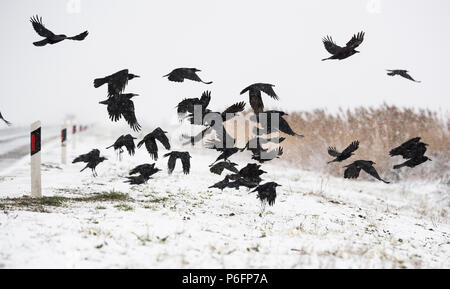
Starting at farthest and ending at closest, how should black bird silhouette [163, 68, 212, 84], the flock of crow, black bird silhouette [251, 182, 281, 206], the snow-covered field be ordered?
black bird silhouette [163, 68, 212, 84], the flock of crow, black bird silhouette [251, 182, 281, 206], the snow-covered field

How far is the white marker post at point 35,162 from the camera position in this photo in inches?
178

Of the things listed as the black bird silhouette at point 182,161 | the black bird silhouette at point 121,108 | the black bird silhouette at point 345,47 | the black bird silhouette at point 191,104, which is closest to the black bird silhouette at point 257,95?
the black bird silhouette at point 191,104

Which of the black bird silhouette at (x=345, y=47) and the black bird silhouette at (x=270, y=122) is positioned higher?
the black bird silhouette at (x=345, y=47)

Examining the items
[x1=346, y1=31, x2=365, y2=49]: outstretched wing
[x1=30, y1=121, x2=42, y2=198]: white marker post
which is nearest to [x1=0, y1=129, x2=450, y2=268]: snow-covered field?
[x1=30, y1=121, x2=42, y2=198]: white marker post

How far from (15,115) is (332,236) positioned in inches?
3465

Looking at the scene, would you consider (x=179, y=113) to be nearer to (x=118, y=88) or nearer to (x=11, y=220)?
(x=118, y=88)

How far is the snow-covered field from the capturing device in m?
2.44

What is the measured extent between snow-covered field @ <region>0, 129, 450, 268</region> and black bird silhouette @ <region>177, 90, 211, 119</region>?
1.15 meters

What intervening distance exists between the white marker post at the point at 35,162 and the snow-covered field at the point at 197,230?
10.0 inches

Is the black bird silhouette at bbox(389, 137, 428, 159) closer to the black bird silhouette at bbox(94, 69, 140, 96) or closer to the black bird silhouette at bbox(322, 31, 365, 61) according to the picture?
the black bird silhouette at bbox(322, 31, 365, 61)

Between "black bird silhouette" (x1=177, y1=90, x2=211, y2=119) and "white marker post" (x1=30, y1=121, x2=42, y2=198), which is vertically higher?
"black bird silhouette" (x1=177, y1=90, x2=211, y2=119)

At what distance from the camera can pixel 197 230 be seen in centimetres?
315

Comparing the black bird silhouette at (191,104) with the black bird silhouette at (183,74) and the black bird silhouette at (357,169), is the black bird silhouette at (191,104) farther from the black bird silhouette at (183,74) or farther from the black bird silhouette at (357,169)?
the black bird silhouette at (357,169)
